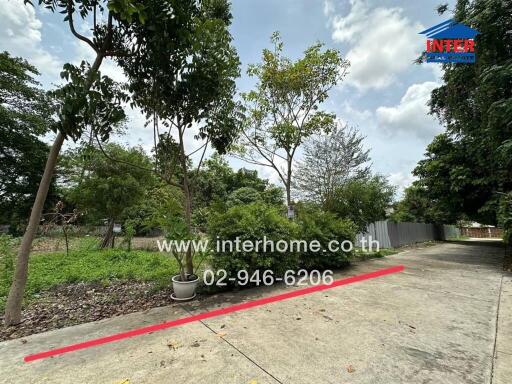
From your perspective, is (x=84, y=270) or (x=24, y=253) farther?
(x=84, y=270)

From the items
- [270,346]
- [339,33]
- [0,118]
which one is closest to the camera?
[270,346]

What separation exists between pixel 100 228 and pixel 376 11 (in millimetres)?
15544

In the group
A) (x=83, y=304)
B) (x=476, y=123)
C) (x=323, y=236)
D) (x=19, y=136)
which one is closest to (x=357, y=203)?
(x=323, y=236)

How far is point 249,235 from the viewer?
4.17m

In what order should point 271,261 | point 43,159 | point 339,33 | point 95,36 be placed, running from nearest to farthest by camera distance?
point 95,36
point 271,261
point 339,33
point 43,159

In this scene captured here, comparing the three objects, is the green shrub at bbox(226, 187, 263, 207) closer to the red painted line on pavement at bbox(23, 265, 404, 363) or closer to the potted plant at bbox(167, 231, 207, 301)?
the red painted line on pavement at bbox(23, 265, 404, 363)

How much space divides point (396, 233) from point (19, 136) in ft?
71.2

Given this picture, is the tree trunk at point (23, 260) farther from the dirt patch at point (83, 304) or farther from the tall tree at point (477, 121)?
the tall tree at point (477, 121)

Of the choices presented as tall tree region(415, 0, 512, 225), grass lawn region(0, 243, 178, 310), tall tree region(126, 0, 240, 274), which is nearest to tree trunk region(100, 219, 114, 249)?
grass lawn region(0, 243, 178, 310)

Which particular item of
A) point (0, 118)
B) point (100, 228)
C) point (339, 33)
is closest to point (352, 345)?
point (339, 33)

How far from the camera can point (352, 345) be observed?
92.8 inches

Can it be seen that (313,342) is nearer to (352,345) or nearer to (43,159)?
(352,345)

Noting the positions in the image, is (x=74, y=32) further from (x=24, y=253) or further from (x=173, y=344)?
(x=173, y=344)

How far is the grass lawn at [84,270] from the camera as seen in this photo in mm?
4516
